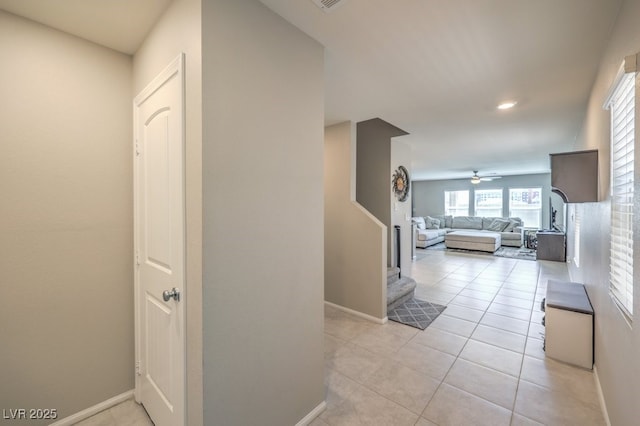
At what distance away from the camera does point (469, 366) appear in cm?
228

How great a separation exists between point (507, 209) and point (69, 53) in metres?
12.1

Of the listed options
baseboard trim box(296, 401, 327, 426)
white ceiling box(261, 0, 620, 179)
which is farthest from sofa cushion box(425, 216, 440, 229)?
baseboard trim box(296, 401, 327, 426)

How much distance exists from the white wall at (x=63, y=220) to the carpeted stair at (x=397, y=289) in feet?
9.33

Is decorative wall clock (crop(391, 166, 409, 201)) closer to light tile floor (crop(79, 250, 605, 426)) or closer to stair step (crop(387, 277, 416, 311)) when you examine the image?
stair step (crop(387, 277, 416, 311))

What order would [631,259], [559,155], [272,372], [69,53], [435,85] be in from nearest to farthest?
[631,259] → [272,372] → [69,53] → [559,155] → [435,85]

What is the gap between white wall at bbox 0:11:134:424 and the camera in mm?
1490

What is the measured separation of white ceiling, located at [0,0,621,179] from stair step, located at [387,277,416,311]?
7.68ft

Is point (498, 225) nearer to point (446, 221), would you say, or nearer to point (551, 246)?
point (446, 221)

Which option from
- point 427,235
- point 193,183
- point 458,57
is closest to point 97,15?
point 193,183

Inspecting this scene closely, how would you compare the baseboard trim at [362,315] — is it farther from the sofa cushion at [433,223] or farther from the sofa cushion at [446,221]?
the sofa cushion at [446,221]

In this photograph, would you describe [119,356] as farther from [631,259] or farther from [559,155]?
[559,155]

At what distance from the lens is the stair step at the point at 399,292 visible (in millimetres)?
3432

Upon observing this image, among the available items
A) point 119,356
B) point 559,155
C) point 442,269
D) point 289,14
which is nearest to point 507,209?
point 442,269

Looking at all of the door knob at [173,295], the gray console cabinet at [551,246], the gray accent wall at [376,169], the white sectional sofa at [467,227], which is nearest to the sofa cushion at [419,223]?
the white sectional sofa at [467,227]
